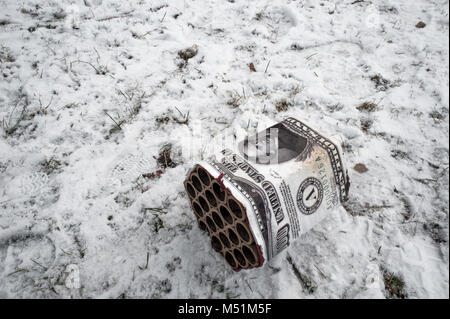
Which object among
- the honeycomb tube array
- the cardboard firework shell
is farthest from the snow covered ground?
the cardboard firework shell

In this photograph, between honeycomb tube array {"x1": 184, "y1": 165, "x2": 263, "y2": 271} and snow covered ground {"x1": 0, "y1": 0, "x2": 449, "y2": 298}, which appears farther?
snow covered ground {"x1": 0, "y1": 0, "x2": 449, "y2": 298}

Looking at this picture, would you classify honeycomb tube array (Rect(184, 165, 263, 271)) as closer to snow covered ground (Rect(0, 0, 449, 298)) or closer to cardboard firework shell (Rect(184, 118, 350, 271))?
cardboard firework shell (Rect(184, 118, 350, 271))

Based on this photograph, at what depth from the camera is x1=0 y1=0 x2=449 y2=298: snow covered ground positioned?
1.38 m

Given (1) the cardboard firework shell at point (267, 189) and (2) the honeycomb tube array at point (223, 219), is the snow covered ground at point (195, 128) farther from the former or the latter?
(1) the cardboard firework shell at point (267, 189)

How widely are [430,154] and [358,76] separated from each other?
31.9 inches

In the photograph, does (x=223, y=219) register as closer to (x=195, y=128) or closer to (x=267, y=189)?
(x=267, y=189)

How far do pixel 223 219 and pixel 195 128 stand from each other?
0.89 meters

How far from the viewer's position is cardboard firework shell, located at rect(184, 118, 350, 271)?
1.11 meters

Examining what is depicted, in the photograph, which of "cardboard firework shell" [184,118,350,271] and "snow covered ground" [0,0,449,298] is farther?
"snow covered ground" [0,0,449,298]

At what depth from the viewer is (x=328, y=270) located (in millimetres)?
1394

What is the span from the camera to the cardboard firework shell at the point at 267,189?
1110mm

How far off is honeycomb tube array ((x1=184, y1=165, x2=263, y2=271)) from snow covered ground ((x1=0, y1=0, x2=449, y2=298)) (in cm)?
13

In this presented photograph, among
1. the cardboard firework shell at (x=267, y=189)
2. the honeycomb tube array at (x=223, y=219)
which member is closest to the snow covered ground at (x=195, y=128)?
the honeycomb tube array at (x=223, y=219)
